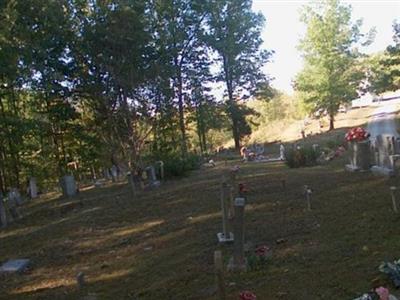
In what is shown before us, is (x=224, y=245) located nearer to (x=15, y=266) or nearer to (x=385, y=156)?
(x=15, y=266)

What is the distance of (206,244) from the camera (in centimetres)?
865

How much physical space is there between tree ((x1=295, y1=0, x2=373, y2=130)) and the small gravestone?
2971cm

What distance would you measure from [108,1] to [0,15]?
6.30m

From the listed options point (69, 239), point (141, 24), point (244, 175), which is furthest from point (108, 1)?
point (69, 239)

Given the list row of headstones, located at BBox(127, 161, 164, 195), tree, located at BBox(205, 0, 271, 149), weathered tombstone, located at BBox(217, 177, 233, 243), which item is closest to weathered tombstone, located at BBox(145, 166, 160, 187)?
row of headstones, located at BBox(127, 161, 164, 195)

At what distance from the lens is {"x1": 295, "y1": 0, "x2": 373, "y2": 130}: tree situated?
36312 mm

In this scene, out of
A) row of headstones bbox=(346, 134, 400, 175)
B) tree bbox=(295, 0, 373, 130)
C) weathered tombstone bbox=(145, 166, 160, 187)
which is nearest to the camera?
row of headstones bbox=(346, 134, 400, 175)

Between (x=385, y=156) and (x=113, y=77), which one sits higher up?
(x=113, y=77)

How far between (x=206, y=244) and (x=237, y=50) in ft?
98.5

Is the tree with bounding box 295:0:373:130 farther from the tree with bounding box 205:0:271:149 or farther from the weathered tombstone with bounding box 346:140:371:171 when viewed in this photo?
the weathered tombstone with bounding box 346:140:371:171

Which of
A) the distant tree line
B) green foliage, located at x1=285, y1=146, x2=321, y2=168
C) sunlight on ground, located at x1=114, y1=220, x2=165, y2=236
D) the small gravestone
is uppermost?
the distant tree line

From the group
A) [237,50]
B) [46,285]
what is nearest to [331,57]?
[237,50]

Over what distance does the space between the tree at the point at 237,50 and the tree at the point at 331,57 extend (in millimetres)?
3529

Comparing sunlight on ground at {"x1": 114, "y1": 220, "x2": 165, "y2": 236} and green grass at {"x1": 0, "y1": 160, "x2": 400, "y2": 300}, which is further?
sunlight on ground at {"x1": 114, "y1": 220, "x2": 165, "y2": 236}
